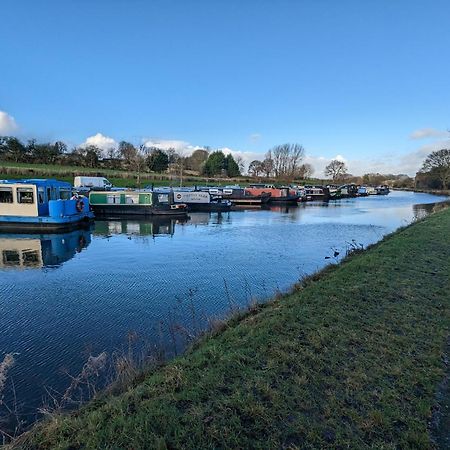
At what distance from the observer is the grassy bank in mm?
3264

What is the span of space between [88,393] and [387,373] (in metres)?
4.20

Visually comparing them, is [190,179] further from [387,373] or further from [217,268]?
[387,373]

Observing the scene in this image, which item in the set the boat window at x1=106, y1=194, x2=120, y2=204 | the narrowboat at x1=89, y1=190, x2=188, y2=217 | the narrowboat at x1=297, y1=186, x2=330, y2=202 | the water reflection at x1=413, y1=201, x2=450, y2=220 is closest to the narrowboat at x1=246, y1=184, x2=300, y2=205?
the narrowboat at x1=297, y1=186, x2=330, y2=202

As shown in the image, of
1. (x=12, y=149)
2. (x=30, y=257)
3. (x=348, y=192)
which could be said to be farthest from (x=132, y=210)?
(x=348, y=192)

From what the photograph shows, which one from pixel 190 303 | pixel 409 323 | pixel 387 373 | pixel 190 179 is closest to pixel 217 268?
pixel 190 303

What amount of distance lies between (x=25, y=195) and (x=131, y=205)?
9.46 m

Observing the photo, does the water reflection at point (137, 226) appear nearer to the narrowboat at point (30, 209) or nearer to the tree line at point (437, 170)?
the narrowboat at point (30, 209)

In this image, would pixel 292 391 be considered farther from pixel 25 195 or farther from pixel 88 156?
pixel 88 156

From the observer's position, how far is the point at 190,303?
9195mm

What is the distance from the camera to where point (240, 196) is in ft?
153

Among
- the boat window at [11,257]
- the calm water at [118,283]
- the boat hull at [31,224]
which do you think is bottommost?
the calm water at [118,283]

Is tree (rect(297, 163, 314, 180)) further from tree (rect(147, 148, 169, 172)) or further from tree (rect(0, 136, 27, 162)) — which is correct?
tree (rect(0, 136, 27, 162))

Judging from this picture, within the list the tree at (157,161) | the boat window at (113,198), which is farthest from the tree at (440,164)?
the boat window at (113,198)

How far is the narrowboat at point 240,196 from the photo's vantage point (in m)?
45.7
